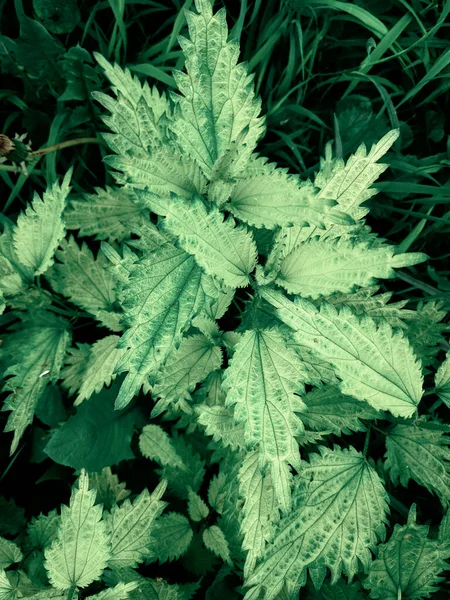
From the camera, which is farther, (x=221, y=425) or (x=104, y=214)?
(x=104, y=214)

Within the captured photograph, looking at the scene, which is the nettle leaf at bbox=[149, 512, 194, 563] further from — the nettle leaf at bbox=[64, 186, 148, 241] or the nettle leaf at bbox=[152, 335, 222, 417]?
the nettle leaf at bbox=[64, 186, 148, 241]

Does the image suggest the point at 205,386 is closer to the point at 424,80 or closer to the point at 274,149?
the point at 274,149

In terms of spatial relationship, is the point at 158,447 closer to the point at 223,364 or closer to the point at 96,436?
the point at 96,436

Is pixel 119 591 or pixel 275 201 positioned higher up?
pixel 275 201

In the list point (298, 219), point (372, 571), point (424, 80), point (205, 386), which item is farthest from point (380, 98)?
point (372, 571)

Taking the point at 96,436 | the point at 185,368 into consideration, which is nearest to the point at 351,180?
the point at 185,368

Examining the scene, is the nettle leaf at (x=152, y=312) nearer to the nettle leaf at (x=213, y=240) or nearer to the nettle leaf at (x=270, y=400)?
Answer: the nettle leaf at (x=213, y=240)
